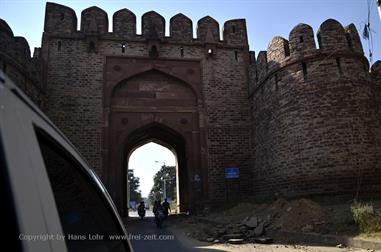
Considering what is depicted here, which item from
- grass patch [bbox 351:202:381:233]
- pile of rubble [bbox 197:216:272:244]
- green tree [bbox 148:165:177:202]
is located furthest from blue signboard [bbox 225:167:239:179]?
green tree [bbox 148:165:177:202]

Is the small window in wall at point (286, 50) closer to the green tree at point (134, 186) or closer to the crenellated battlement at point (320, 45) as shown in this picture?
the crenellated battlement at point (320, 45)

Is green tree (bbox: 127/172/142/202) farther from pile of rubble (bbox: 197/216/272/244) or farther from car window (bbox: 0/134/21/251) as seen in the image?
car window (bbox: 0/134/21/251)

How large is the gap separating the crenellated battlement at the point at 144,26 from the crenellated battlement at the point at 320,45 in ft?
13.4

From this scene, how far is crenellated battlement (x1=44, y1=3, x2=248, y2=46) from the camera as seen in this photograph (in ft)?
50.8

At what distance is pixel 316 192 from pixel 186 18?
9.87 m

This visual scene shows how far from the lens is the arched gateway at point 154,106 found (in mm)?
14883

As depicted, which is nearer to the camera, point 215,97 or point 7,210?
point 7,210

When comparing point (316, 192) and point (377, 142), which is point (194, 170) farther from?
point (377, 142)

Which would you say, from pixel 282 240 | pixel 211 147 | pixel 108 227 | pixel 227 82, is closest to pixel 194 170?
pixel 211 147

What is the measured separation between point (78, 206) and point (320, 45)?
40.2 feet

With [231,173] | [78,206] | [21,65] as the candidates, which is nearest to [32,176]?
[78,206]

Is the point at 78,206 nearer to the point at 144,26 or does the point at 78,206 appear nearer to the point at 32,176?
the point at 32,176

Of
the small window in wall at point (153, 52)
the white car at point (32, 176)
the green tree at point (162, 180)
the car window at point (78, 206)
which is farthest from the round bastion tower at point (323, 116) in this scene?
the green tree at point (162, 180)

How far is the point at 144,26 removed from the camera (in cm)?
1620
